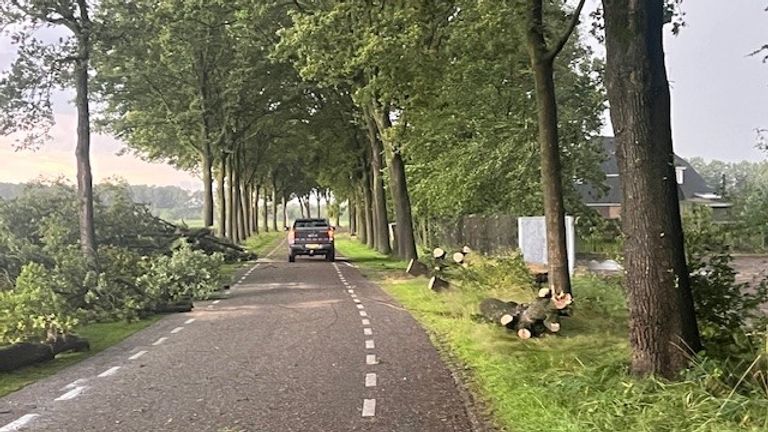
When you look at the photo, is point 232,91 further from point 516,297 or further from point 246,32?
point 516,297

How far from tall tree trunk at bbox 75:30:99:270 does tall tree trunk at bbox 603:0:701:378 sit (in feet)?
57.6

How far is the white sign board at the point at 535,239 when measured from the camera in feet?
71.7

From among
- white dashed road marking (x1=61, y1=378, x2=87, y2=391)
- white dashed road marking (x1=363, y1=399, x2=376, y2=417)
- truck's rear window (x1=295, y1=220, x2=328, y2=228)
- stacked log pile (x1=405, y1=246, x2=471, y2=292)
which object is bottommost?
white dashed road marking (x1=363, y1=399, x2=376, y2=417)

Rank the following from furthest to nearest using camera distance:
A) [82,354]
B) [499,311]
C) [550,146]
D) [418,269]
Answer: [418,269], [550,146], [499,311], [82,354]

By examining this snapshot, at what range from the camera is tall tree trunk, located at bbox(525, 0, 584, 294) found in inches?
616

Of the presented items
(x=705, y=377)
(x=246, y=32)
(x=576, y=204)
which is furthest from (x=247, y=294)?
(x=705, y=377)

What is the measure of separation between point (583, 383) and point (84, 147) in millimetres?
18640

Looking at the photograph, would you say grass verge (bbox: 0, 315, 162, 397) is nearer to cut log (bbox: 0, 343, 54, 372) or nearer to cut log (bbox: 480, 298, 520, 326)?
cut log (bbox: 0, 343, 54, 372)

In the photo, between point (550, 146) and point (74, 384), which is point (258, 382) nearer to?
point (74, 384)

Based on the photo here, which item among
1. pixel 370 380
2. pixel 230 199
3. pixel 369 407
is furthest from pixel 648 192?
pixel 230 199

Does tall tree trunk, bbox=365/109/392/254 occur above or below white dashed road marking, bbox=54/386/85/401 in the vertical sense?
above

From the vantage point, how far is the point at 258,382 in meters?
10.1

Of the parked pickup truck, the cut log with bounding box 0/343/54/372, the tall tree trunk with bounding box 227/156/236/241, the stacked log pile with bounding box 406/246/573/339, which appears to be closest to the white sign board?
the stacked log pile with bounding box 406/246/573/339

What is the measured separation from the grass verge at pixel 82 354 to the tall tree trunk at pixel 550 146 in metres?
7.94
